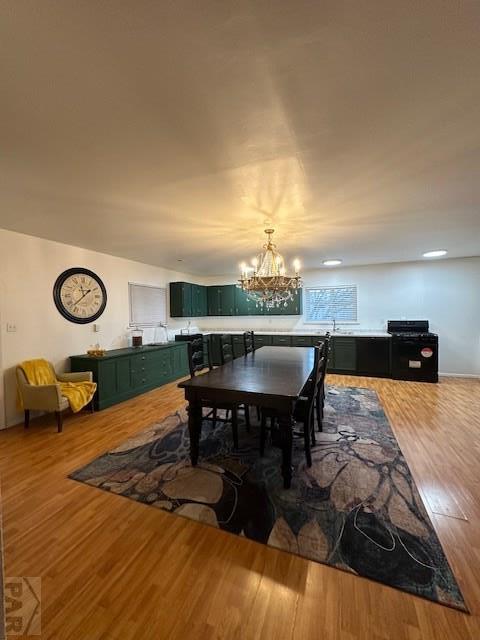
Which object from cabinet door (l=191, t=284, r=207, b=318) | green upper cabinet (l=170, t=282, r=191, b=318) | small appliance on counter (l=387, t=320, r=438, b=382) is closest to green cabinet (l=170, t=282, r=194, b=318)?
green upper cabinet (l=170, t=282, r=191, b=318)

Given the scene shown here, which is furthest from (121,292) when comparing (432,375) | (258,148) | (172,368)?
(432,375)

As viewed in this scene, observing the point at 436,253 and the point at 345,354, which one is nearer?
the point at 436,253

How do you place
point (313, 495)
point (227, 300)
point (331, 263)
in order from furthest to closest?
point (227, 300) < point (331, 263) < point (313, 495)

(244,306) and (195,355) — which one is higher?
(244,306)

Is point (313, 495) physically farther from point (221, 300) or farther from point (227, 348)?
point (221, 300)

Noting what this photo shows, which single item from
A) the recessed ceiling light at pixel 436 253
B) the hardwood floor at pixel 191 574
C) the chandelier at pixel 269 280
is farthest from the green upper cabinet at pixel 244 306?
the hardwood floor at pixel 191 574

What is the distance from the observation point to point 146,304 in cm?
571

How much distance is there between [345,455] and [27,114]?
11.2ft

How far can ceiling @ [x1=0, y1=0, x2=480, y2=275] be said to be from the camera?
3.29 ft

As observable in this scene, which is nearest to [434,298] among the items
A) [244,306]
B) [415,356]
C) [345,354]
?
[415,356]

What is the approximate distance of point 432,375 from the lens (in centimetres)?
520

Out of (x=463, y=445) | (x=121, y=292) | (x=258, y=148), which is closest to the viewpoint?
(x=258, y=148)

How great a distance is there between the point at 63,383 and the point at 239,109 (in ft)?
12.7

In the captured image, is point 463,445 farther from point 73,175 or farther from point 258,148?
point 73,175
